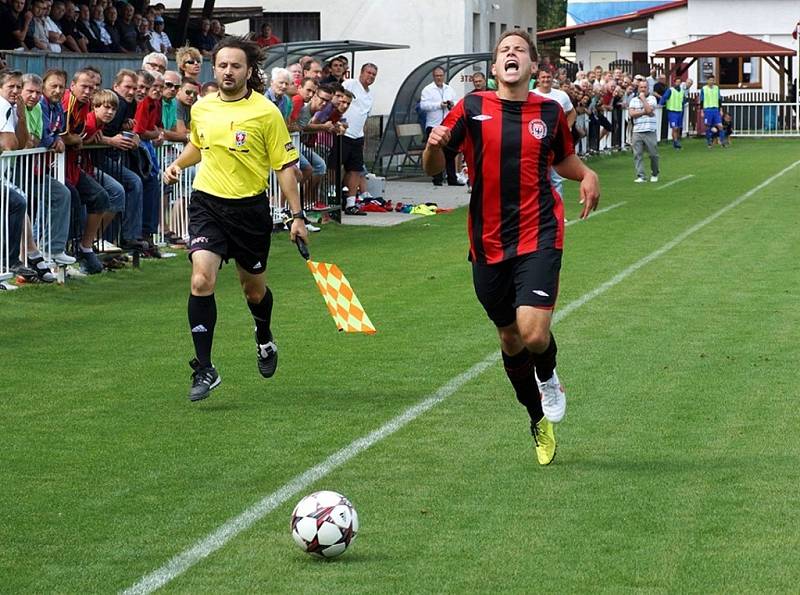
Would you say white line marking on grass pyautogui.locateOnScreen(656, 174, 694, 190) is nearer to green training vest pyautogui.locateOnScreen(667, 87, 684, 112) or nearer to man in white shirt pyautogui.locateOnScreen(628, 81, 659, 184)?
man in white shirt pyautogui.locateOnScreen(628, 81, 659, 184)

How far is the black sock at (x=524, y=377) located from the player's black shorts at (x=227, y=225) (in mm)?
2254

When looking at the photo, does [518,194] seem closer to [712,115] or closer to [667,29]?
[712,115]

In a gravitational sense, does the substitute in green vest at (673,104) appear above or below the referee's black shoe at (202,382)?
above

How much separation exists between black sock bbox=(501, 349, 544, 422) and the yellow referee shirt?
2.37 metres

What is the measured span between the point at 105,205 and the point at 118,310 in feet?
6.97

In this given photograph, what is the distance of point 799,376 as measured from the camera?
9750mm

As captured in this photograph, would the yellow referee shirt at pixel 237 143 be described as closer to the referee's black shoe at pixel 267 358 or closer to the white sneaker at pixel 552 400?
the referee's black shoe at pixel 267 358

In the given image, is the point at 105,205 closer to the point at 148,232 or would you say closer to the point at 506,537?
the point at 148,232

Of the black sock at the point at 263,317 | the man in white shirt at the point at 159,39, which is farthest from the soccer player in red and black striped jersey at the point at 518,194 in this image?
the man in white shirt at the point at 159,39

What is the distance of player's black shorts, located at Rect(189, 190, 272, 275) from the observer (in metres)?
9.13

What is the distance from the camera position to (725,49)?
53406 mm

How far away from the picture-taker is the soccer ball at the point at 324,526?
5820 mm

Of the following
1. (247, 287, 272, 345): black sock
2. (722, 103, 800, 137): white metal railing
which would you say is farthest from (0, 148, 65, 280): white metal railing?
(722, 103, 800, 137): white metal railing

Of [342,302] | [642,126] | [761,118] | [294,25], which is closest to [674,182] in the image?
[642,126]
